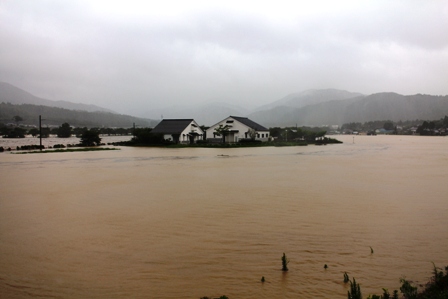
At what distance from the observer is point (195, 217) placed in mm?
8773

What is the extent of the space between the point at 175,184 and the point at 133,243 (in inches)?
291

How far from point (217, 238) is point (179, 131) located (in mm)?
33667

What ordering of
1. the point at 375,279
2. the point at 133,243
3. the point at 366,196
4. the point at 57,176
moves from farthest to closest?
the point at 57,176, the point at 366,196, the point at 133,243, the point at 375,279

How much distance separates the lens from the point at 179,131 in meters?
40.2

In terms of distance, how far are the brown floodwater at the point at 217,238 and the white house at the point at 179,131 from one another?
86.4 ft

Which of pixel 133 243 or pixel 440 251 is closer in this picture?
pixel 440 251

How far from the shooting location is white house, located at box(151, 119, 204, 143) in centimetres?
4022

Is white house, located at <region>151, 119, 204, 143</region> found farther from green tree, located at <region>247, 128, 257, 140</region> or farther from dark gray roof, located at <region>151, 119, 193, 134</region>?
green tree, located at <region>247, 128, 257, 140</region>

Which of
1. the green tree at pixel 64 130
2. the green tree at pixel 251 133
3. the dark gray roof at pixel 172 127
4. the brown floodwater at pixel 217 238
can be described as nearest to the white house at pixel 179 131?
the dark gray roof at pixel 172 127

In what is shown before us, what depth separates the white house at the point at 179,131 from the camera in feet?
132

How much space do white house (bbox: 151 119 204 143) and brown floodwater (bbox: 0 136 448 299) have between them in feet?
86.4

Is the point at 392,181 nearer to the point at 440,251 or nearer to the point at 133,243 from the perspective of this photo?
the point at 440,251

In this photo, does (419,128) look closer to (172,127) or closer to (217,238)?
(172,127)

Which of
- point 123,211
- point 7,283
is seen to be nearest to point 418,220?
point 123,211
